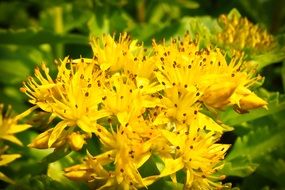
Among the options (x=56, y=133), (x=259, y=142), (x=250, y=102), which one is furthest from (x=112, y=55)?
(x=259, y=142)

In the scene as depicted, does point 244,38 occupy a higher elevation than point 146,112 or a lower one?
higher

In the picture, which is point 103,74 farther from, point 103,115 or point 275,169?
point 275,169

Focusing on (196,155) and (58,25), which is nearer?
(196,155)

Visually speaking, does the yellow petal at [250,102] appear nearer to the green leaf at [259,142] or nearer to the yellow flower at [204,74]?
the yellow flower at [204,74]

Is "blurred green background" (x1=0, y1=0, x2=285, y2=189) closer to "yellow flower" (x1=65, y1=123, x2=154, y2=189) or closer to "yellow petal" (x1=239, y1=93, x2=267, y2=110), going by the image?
"yellow petal" (x1=239, y1=93, x2=267, y2=110)

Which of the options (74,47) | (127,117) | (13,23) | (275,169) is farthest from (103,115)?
(13,23)

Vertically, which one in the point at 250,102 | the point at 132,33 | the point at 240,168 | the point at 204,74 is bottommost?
the point at 240,168

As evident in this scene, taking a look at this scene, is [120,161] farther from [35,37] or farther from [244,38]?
[35,37]
